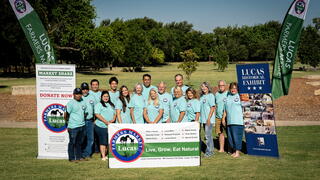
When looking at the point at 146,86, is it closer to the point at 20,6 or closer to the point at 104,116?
the point at 104,116

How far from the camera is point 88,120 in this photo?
354 inches

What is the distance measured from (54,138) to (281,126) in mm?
8910

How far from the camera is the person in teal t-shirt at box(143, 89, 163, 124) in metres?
8.58

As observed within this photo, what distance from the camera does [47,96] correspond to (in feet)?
30.5

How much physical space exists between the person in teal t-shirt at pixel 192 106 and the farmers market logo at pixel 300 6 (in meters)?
6.20

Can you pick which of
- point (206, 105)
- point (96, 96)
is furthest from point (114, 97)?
point (206, 105)

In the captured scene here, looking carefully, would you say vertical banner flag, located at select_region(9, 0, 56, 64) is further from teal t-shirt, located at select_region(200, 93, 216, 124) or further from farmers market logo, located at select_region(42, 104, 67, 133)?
teal t-shirt, located at select_region(200, 93, 216, 124)

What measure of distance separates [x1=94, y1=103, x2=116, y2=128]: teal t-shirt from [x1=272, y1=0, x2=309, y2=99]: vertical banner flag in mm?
7627

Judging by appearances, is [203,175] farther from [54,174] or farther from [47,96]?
[47,96]

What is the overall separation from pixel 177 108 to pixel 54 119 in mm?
3388

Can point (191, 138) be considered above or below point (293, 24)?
below

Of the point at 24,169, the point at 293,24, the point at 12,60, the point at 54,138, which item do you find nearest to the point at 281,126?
the point at 293,24

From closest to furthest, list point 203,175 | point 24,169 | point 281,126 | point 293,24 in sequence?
point 203,175 < point 24,169 < point 293,24 < point 281,126

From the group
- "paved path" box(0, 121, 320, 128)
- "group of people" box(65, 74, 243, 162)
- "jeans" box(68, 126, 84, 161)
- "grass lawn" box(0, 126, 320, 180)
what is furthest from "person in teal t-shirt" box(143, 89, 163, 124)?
"paved path" box(0, 121, 320, 128)
